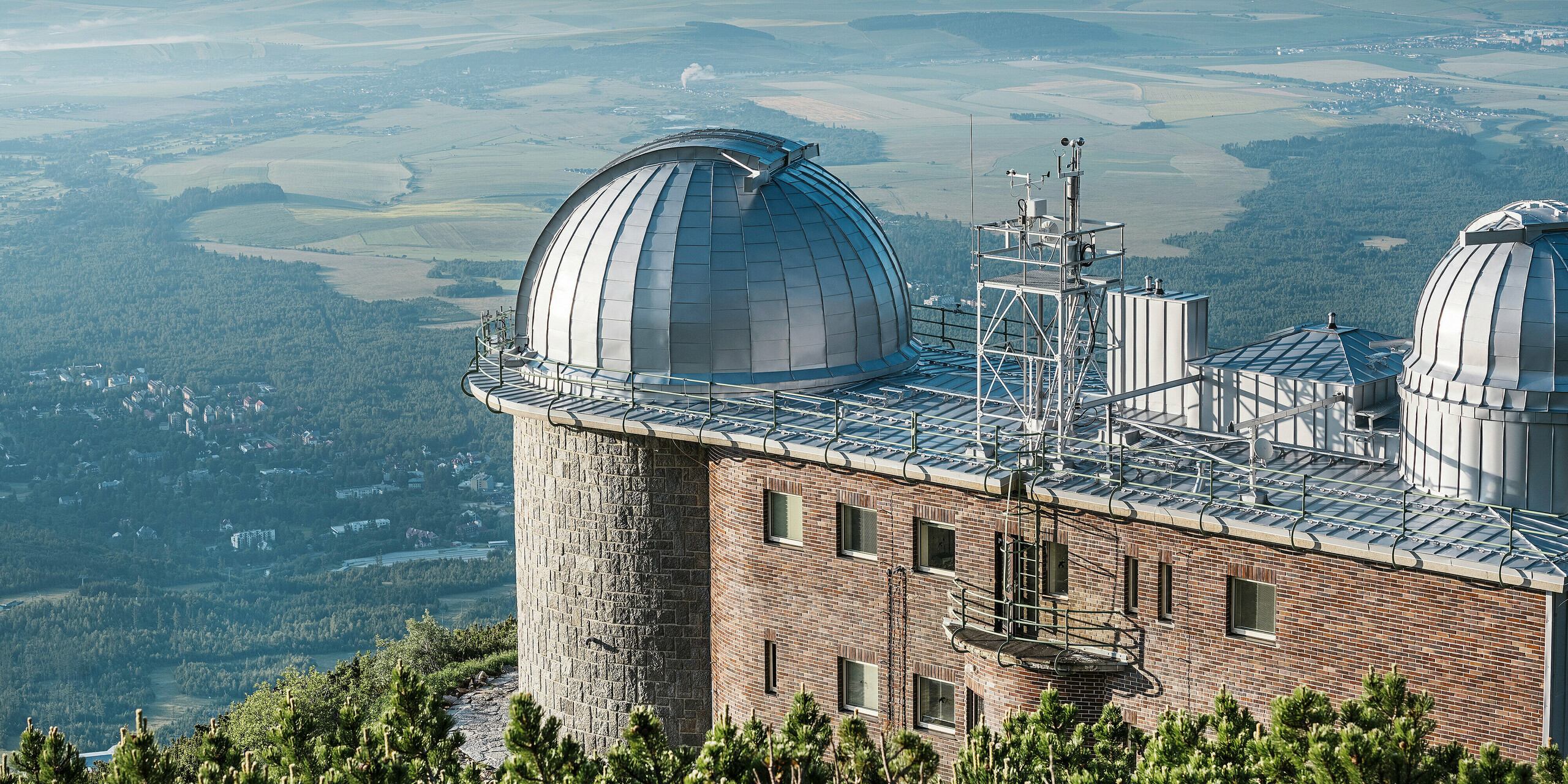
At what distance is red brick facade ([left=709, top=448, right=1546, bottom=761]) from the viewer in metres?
26.0

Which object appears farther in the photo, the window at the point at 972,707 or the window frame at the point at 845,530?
the window frame at the point at 845,530

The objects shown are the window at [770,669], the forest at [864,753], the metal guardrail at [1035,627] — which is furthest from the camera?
the window at [770,669]

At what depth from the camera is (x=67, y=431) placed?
176 meters

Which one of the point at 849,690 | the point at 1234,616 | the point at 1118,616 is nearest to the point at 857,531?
the point at 849,690

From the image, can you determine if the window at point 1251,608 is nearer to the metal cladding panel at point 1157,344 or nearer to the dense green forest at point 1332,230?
the metal cladding panel at point 1157,344

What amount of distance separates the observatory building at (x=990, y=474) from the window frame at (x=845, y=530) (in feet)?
0.31

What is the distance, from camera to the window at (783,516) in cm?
3403

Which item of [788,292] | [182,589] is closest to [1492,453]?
[788,292]

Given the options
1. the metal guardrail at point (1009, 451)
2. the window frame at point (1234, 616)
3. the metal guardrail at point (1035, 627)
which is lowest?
the metal guardrail at point (1035, 627)

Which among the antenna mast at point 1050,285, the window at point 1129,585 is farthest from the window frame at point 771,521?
the window at point 1129,585

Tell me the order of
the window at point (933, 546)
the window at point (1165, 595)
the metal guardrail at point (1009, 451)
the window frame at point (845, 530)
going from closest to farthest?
1. the metal guardrail at point (1009, 451)
2. the window at point (1165, 595)
3. the window at point (933, 546)
4. the window frame at point (845, 530)

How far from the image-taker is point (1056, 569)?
31141 millimetres

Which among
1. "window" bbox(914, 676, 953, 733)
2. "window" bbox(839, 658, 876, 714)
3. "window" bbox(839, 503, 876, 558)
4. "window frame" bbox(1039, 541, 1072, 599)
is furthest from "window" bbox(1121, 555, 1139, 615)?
"window" bbox(839, 658, 876, 714)

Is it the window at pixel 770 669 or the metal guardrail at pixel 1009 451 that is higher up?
the metal guardrail at pixel 1009 451
